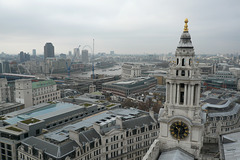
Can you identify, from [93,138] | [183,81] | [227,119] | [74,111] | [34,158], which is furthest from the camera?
[227,119]

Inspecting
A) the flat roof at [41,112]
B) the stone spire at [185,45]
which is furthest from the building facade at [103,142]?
the stone spire at [185,45]

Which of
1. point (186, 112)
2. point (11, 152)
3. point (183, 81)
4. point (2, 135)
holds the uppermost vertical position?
point (183, 81)

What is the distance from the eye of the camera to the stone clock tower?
96.5 feet

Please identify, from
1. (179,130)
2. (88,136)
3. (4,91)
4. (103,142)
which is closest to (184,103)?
(179,130)

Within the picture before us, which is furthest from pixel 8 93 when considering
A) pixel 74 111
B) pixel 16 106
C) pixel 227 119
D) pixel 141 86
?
pixel 227 119

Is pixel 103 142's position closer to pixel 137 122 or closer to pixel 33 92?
pixel 137 122

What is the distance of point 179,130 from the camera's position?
3033cm

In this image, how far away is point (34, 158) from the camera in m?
42.3

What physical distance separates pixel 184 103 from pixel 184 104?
0.48 ft

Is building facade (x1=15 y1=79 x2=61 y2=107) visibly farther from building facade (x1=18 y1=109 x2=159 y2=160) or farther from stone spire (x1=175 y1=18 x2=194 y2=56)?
stone spire (x1=175 y1=18 x2=194 y2=56)

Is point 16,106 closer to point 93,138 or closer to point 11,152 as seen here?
point 11,152

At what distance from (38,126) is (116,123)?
20.4m

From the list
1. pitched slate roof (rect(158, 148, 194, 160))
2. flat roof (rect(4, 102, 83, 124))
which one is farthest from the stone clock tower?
flat roof (rect(4, 102, 83, 124))

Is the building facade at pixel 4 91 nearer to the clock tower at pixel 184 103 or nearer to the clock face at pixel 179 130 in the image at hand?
the clock tower at pixel 184 103
